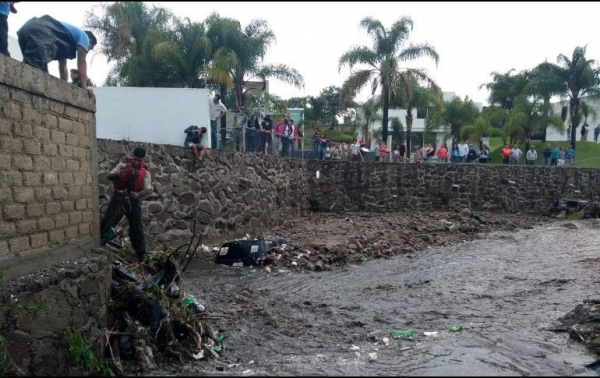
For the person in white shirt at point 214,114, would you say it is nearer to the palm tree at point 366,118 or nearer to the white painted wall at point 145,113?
the white painted wall at point 145,113

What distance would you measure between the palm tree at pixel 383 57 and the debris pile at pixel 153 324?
19.9 meters

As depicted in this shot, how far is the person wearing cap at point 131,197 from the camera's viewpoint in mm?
7559

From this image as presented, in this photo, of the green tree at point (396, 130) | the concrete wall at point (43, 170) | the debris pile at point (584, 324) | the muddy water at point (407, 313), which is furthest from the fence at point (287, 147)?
the green tree at point (396, 130)

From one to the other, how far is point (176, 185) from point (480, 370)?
7438mm

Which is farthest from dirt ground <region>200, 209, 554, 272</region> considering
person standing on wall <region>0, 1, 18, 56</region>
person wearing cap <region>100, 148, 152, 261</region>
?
person standing on wall <region>0, 1, 18, 56</region>

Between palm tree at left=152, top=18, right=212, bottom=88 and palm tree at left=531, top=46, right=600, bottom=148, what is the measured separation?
2067cm

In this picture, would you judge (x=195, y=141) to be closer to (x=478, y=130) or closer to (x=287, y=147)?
(x=287, y=147)

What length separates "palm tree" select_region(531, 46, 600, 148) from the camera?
31.5 metres

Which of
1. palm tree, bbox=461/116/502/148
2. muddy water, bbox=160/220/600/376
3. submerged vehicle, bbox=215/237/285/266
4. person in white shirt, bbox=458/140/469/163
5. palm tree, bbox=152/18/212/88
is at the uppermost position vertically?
palm tree, bbox=152/18/212/88

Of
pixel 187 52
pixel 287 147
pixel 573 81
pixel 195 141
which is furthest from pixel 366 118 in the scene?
pixel 195 141

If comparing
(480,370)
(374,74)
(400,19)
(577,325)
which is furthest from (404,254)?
(400,19)

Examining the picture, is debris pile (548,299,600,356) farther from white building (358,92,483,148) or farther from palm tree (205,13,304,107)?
white building (358,92,483,148)

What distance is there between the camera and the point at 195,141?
12328 mm

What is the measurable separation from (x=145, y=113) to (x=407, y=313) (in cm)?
998
